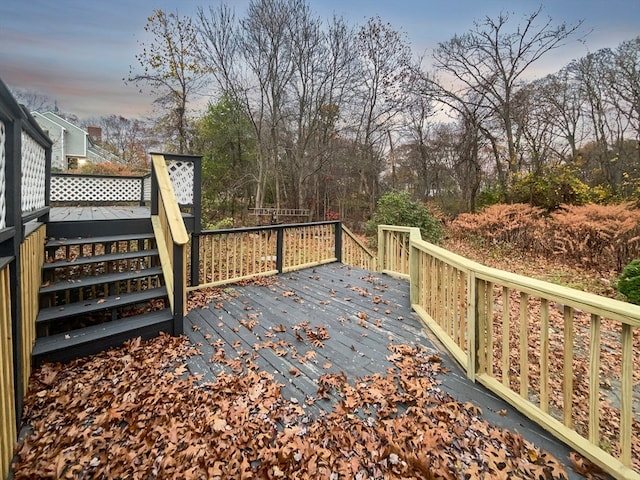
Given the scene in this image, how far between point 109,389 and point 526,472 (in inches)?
113

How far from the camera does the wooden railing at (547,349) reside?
1.57 meters

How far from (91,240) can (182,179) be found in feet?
5.09

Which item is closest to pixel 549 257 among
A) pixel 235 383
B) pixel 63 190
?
pixel 235 383

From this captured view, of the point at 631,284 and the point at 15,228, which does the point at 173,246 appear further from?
the point at 631,284

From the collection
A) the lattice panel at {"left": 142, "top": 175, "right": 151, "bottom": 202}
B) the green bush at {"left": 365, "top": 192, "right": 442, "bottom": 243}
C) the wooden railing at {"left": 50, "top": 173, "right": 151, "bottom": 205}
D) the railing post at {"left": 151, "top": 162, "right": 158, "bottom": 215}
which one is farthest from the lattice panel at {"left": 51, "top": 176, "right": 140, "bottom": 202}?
the green bush at {"left": 365, "top": 192, "right": 442, "bottom": 243}

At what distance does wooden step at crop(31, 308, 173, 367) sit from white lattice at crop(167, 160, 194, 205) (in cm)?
209

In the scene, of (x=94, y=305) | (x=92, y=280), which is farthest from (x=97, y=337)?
(x=92, y=280)

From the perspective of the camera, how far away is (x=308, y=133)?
14.1 metres

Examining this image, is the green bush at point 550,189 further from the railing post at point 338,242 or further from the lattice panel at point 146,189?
the lattice panel at point 146,189

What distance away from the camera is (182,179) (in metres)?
4.75

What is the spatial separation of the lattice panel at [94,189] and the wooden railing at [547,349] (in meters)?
7.79

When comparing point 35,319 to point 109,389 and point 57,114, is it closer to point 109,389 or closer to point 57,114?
point 109,389

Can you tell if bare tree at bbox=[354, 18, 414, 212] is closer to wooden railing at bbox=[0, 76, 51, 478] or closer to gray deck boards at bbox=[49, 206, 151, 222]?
gray deck boards at bbox=[49, 206, 151, 222]

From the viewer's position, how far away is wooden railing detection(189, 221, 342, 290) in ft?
15.7
